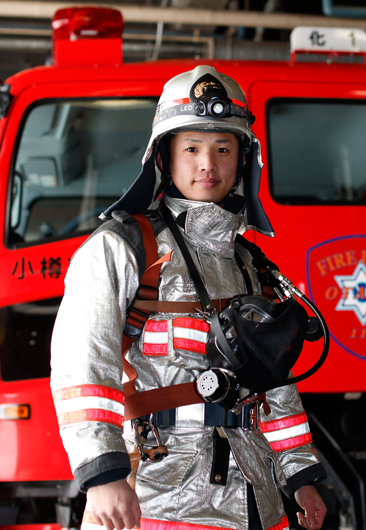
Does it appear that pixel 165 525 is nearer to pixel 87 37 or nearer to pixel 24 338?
pixel 24 338

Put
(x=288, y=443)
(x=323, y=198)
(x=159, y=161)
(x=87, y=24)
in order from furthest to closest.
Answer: (x=87, y=24)
(x=323, y=198)
(x=159, y=161)
(x=288, y=443)

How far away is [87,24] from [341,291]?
1.93 meters

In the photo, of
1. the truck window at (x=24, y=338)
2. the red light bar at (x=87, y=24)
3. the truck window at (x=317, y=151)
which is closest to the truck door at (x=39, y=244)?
the truck window at (x=24, y=338)

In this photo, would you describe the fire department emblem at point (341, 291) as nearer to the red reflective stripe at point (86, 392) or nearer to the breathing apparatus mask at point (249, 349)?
the breathing apparatus mask at point (249, 349)

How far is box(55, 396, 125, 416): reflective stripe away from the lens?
1.20 metres

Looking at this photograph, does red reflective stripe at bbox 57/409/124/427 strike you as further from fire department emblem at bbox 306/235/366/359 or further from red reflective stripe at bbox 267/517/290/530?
fire department emblem at bbox 306/235/366/359

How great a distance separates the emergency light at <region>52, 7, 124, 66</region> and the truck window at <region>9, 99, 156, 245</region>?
30 cm

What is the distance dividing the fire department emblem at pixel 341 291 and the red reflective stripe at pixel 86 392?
158 centimetres

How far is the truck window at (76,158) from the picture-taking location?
8.96 ft

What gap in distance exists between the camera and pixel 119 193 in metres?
3.06

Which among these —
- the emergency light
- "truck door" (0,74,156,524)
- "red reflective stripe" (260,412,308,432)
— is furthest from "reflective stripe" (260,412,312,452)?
the emergency light

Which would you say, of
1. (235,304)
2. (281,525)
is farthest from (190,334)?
(281,525)

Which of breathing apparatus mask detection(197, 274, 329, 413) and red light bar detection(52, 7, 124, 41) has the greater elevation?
red light bar detection(52, 7, 124, 41)

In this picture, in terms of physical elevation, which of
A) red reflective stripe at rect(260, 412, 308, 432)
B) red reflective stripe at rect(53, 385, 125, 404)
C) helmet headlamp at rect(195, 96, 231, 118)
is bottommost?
red reflective stripe at rect(260, 412, 308, 432)
